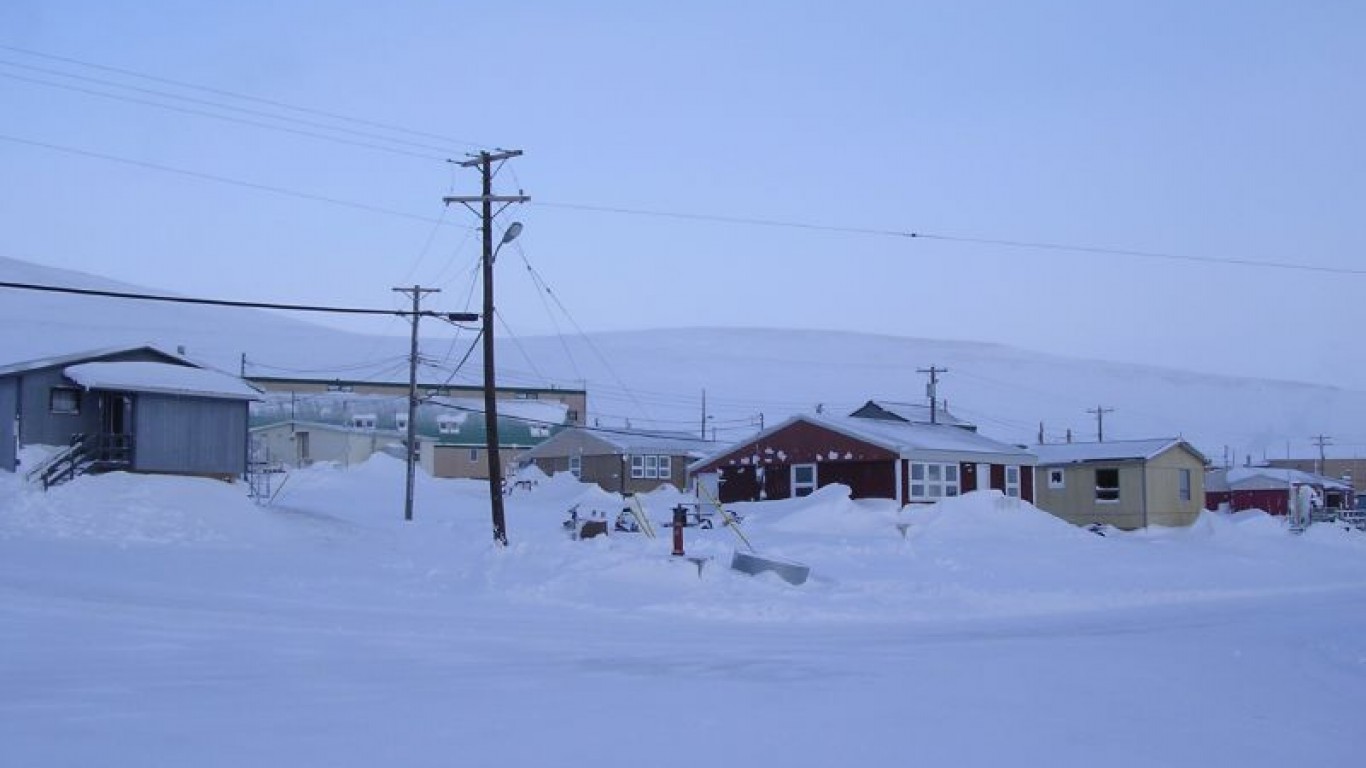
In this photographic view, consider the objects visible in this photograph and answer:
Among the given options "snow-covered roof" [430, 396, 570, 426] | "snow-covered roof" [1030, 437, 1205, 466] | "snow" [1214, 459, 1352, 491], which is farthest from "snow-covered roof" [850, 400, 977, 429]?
"snow" [1214, 459, 1352, 491]

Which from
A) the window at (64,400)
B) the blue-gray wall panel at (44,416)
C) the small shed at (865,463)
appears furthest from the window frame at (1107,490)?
the window at (64,400)

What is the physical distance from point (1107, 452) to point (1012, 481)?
8574 millimetres

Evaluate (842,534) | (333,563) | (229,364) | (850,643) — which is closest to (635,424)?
(229,364)

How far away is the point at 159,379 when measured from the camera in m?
38.0

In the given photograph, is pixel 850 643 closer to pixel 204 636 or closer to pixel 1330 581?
pixel 204 636

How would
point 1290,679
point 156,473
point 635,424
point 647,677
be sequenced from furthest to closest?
1. point 635,424
2. point 156,473
3. point 1290,679
4. point 647,677

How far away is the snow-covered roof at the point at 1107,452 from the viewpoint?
57562 millimetres

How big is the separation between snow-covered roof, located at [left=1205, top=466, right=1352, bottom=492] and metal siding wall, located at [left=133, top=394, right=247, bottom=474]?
8252 cm

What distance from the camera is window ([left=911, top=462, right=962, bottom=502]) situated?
155 feet

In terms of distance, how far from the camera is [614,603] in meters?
24.4

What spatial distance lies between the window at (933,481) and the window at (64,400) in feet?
90.3

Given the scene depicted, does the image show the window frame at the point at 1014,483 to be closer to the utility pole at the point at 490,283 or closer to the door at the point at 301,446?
the utility pole at the point at 490,283

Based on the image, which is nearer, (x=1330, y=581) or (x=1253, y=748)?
(x=1253, y=748)

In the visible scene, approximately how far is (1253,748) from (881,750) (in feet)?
11.6
